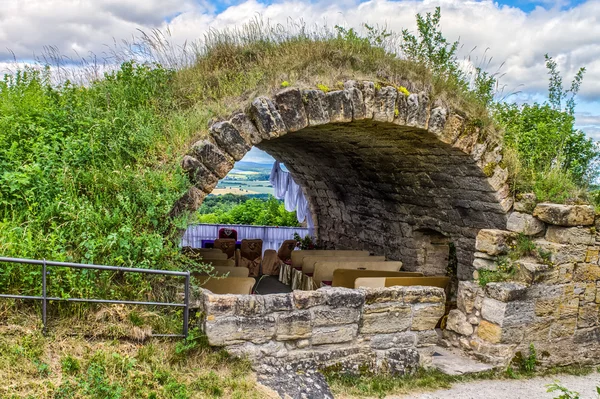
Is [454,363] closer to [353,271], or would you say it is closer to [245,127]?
[353,271]

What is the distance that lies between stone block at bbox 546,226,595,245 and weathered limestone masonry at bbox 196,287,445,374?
207 cm

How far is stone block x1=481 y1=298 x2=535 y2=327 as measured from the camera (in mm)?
6094

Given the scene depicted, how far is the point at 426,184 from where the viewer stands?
7.91m

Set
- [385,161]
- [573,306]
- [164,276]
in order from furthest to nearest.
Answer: [385,161], [573,306], [164,276]

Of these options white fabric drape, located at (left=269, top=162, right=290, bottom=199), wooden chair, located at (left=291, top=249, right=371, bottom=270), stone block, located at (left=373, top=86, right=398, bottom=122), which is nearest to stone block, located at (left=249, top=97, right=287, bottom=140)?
stone block, located at (left=373, top=86, right=398, bottom=122)

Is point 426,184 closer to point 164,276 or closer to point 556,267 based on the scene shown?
point 556,267

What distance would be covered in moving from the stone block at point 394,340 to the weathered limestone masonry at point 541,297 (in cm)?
132

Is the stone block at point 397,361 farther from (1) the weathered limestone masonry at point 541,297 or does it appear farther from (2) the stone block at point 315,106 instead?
(2) the stone block at point 315,106

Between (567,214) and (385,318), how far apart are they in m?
2.93

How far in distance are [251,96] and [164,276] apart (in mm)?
2246

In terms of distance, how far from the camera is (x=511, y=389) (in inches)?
222

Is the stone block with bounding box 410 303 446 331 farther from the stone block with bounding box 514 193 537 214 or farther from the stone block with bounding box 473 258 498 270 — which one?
the stone block with bounding box 514 193 537 214

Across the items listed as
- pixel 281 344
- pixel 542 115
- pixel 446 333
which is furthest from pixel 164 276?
pixel 542 115

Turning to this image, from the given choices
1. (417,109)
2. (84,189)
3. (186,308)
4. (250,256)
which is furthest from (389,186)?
(84,189)
